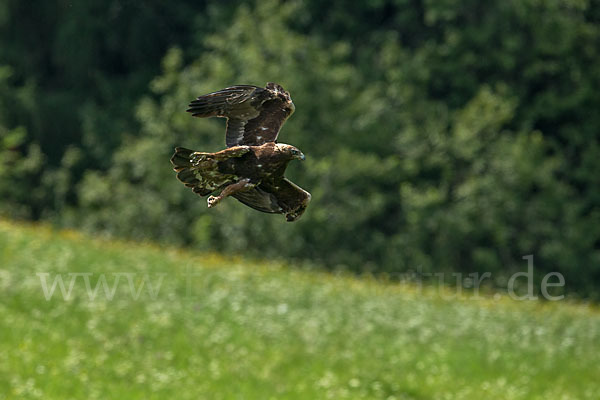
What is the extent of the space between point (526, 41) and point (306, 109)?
19.5ft

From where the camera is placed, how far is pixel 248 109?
146 inches

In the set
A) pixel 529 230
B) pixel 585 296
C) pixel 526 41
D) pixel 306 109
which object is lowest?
pixel 585 296

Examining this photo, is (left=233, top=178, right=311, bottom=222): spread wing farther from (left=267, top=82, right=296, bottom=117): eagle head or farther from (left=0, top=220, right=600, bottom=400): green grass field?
(left=0, top=220, right=600, bottom=400): green grass field

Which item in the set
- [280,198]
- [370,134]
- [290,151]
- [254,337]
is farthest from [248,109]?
[370,134]

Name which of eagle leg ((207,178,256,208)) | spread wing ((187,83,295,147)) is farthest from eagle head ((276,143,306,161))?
spread wing ((187,83,295,147))

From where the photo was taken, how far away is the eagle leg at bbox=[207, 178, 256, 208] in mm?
3043

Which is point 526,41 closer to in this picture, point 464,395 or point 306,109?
point 306,109

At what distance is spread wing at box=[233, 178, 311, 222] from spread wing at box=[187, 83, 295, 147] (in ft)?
0.98

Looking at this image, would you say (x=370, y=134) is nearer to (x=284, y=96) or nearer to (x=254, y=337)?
(x=254, y=337)

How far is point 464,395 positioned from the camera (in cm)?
1170

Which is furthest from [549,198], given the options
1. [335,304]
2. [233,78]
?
[335,304]

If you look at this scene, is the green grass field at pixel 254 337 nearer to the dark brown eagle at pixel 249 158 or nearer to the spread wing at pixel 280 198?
the dark brown eagle at pixel 249 158

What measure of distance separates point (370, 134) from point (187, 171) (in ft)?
72.7

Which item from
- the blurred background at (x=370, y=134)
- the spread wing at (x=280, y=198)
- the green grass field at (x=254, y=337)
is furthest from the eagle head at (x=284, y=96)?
the blurred background at (x=370, y=134)
